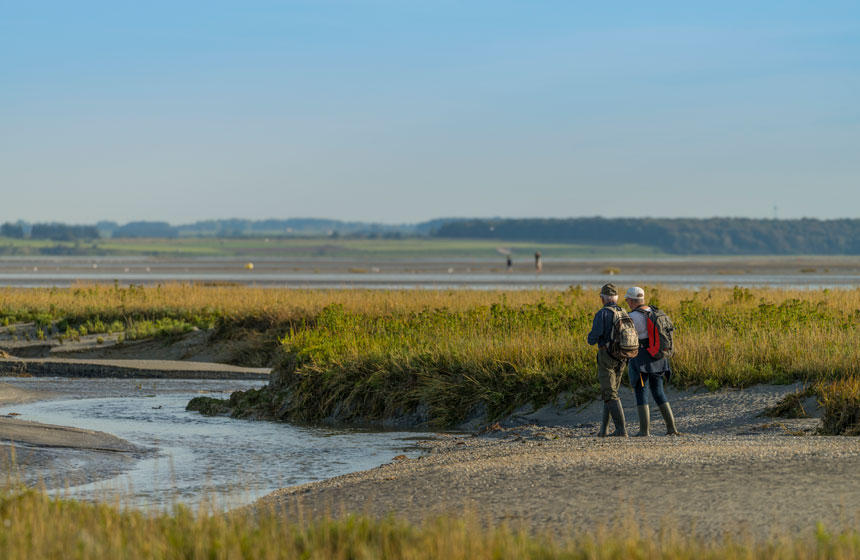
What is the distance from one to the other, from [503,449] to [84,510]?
6014 millimetres

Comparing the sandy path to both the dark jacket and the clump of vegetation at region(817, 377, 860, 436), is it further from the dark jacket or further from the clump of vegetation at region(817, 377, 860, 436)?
the dark jacket

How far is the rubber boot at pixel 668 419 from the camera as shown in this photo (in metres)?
13.9

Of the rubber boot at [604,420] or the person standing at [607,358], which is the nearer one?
the person standing at [607,358]

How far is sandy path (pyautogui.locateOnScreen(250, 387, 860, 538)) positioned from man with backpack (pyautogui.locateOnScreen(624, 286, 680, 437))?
581 mm

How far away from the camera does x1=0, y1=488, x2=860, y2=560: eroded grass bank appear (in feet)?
22.6

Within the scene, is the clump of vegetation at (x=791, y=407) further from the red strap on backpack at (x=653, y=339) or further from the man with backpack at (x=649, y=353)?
the red strap on backpack at (x=653, y=339)

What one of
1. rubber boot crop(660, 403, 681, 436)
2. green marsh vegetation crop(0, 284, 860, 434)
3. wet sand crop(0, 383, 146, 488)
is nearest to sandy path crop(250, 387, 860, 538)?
rubber boot crop(660, 403, 681, 436)

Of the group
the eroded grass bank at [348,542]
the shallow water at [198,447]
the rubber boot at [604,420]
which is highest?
the eroded grass bank at [348,542]

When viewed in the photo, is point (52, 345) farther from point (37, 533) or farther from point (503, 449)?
point (37, 533)

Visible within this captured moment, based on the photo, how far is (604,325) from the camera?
13.4 meters

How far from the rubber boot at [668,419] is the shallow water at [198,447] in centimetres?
330

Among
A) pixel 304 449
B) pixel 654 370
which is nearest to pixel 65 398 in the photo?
pixel 304 449

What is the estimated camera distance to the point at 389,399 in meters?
18.3

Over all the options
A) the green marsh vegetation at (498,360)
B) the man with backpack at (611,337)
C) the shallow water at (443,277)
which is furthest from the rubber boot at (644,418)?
the shallow water at (443,277)
